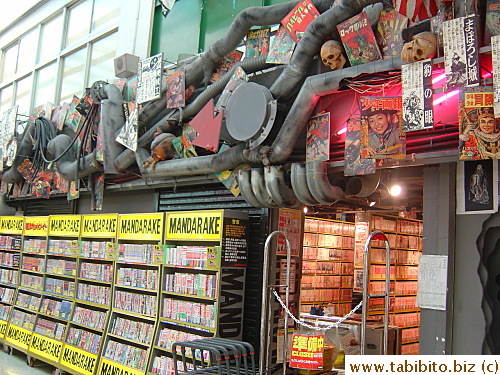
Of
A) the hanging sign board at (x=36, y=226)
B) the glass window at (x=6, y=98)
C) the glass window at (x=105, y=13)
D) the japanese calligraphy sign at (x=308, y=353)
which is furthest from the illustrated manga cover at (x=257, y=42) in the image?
the glass window at (x=6, y=98)

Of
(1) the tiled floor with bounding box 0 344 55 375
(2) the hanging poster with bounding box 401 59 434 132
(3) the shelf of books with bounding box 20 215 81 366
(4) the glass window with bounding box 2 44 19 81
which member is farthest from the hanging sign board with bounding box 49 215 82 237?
(4) the glass window with bounding box 2 44 19 81

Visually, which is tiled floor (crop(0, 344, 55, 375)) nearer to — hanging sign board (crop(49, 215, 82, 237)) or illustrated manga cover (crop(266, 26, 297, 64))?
hanging sign board (crop(49, 215, 82, 237))

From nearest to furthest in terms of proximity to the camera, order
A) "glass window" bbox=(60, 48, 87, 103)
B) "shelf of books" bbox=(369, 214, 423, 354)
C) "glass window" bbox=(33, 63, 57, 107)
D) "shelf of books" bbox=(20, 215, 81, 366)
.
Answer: "shelf of books" bbox=(20, 215, 81, 366) → "shelf of books" bbox=(369, 214, 423, 354) → "glass window" bbox=(60, 48, 87, 103) → "glass window" bbox=(33, 63, 57, 107)

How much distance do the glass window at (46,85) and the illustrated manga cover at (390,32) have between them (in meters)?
8.38

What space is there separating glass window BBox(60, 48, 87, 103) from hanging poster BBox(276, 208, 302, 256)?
602 cm

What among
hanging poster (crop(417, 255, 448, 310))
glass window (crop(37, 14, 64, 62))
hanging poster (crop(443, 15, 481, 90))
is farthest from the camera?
glass window (crop(37, 14, 64, 62))

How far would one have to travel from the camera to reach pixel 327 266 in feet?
26.1

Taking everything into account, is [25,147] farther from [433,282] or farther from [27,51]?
[433,282]

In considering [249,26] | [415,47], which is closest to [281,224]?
[249,26]

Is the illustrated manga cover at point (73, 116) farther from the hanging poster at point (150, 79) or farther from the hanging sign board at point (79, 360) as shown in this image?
the hanging sign board at point (79, 360)

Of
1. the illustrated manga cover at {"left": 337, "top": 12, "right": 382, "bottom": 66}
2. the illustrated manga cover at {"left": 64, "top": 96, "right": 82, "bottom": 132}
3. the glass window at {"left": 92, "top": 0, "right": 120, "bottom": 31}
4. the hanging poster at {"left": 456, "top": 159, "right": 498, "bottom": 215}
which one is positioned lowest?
the hanging poster at {"left": 456, "top": 159, "right": 498, "bottom": 215}

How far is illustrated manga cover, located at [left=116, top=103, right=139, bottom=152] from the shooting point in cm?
633

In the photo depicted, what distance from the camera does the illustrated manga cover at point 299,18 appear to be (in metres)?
4.41

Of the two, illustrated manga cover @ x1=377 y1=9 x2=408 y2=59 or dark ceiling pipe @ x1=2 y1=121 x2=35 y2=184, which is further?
dark ceiling pipe @ x1=2 y1=121 x2=35 y2=184
